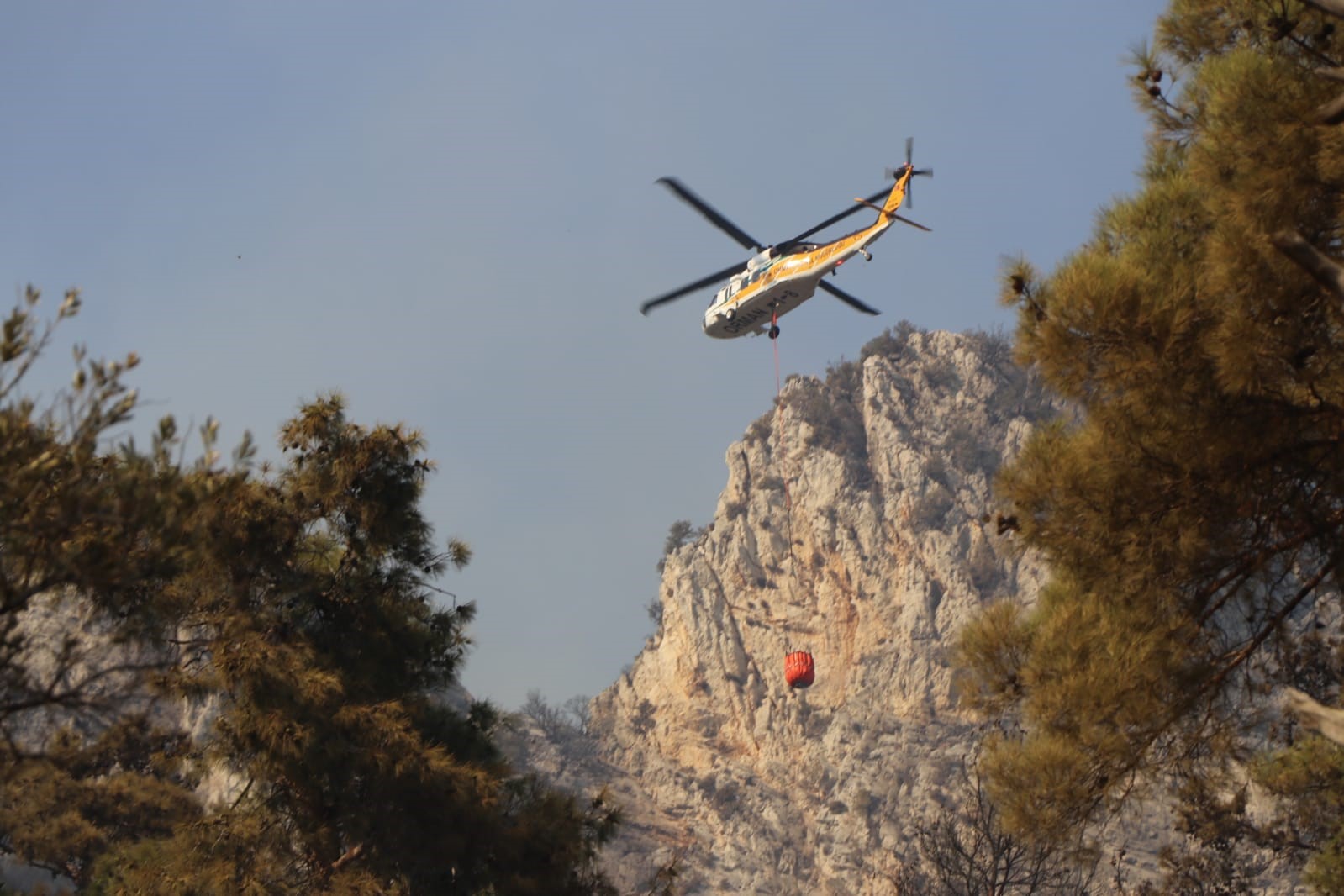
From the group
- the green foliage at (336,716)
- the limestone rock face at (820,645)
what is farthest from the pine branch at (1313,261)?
the limestone rock face at (820,645)

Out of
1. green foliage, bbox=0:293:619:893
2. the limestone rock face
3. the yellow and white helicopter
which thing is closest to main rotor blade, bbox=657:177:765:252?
the yellow and white helicopter

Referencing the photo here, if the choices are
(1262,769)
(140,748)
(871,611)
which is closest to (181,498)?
(1262,769)

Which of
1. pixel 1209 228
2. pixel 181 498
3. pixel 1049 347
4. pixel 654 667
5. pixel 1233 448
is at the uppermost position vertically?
pixel 654 667

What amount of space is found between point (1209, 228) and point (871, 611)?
63.7 metres

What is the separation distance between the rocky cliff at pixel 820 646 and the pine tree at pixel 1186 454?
5263 centimetres

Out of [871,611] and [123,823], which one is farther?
[871,611]

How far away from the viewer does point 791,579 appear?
2904 inches

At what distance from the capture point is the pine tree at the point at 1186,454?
25.4ft

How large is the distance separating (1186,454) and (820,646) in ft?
211

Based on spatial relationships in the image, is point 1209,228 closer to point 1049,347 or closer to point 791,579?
point 1049,347

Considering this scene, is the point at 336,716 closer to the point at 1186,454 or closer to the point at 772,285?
the point at 1186,454

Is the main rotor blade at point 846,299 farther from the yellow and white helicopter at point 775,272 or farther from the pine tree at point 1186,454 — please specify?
the pine tree at point 1186,454

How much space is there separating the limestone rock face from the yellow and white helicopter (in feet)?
120

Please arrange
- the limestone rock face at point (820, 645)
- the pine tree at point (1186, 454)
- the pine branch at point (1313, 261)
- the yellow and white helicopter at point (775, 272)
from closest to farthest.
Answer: the pine branch at point (1313, 261), the pine tree at point (1186, 454), the yellow and white helicopter at point (775, 272), the limestone rock face at point (820, 645)
